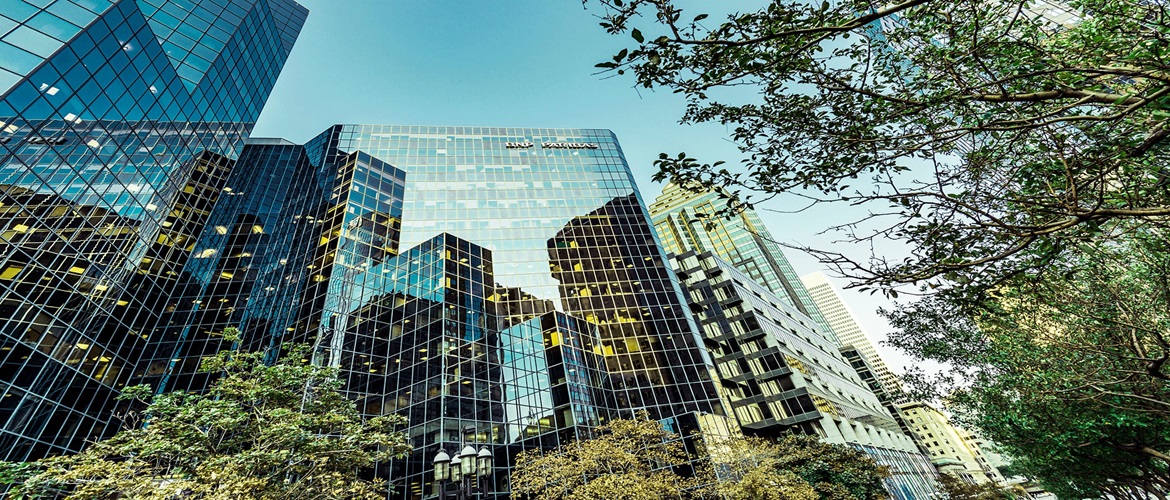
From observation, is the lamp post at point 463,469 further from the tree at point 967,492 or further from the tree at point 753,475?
the tree at point 967,492

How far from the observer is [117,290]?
27125mm

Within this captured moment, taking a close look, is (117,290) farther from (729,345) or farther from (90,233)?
(729,345)

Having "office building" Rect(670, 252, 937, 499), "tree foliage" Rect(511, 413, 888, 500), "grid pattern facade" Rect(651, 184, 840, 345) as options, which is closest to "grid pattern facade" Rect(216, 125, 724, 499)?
"tree foliage" Rect(511, 413, 888, 500)

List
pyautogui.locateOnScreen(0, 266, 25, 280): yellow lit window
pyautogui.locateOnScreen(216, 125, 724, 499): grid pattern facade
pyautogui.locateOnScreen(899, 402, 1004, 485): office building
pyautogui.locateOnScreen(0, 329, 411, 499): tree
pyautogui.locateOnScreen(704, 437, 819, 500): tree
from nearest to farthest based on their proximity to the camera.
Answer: pyautogui.locateOnScreen(0, 329, 411, 499): tree → pyautogui.locateOnScreen(0, 266, 25, 280): yellow lit window → pyautogui.locateOnScreen(704, 437, 819, 500): tree → pyautogui.locateOnScreen(216, 125, 724, 499): grid pattern facade → pyautogui.locateOnScreen(899, 402, 1004, 485): office building

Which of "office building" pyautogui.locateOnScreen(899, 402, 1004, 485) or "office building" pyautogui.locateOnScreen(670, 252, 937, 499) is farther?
"office building" pyautogui.locateOnScreen(899, 402, 1004, 485)

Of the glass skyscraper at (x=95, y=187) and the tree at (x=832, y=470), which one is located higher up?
the glass skyscraper at (x=95, y=187)

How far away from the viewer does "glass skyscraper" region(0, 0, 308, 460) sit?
20109mm

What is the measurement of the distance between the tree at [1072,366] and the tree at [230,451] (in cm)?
1876

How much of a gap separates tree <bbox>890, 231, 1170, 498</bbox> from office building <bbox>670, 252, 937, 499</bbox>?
1913 centimetres

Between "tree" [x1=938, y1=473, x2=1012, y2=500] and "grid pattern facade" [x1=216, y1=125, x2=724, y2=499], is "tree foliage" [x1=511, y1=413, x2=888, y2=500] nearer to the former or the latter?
"grid pattern facade" [x1=216, y1=125, x2=724, y2=499]

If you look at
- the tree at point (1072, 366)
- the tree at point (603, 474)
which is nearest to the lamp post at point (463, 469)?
the tree at point (603, 474)

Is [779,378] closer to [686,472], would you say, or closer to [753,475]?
[686,472]

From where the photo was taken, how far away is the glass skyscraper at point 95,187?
20109 millimetres

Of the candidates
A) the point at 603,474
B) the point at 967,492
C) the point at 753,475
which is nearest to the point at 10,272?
the point at 603,474
